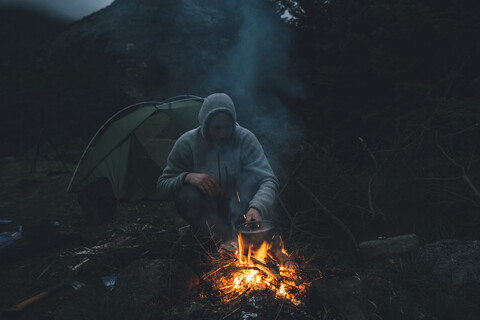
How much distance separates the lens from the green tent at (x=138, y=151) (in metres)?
5.33

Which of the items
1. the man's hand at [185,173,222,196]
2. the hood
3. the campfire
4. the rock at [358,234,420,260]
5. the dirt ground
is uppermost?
the hood

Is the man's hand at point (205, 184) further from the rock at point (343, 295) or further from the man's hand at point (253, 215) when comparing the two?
the rock at point (343, 295)

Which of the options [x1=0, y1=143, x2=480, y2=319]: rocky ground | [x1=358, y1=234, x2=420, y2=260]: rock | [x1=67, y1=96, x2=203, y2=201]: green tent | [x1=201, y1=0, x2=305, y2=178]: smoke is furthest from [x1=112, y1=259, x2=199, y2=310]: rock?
[x1=67, y1=96, x2=203, y2=201]: green tent

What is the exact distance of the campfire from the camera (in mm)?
1946

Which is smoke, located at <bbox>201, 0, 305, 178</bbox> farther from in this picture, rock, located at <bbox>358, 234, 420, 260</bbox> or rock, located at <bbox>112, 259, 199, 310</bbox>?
rock, located at <bbox>112, 259, 199, 310</bbox>

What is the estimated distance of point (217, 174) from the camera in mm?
2865

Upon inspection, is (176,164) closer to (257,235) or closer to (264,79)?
(257,235)

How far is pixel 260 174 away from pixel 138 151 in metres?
3.34

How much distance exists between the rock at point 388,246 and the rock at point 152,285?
5.40 ft

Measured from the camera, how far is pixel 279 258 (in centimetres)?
217

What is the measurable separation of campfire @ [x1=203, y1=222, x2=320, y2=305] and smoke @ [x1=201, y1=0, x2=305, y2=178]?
7.51ft

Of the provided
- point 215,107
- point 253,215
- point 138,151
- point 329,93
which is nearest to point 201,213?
point 253,215

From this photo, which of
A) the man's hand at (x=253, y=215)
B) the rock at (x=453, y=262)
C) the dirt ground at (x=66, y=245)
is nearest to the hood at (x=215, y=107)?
the man's hand at (x=253, y=215)

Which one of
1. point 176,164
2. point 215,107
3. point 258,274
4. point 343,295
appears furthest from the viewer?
point 176,164
